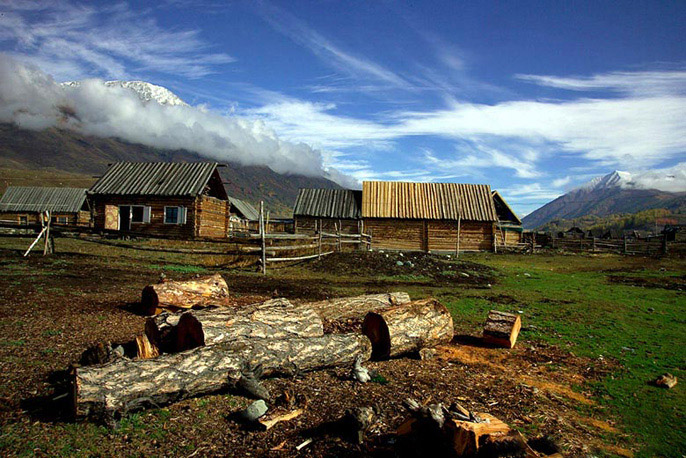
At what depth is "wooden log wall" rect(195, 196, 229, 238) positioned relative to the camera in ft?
92.4

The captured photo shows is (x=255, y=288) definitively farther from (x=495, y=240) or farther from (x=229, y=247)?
(x=495, y=240)

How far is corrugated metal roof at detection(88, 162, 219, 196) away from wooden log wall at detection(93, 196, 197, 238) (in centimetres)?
61

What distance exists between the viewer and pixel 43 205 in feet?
165

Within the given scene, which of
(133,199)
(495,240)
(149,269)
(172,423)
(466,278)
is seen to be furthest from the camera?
(495,240)

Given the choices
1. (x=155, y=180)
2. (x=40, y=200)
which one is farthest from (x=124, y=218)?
(x=40, y=200)

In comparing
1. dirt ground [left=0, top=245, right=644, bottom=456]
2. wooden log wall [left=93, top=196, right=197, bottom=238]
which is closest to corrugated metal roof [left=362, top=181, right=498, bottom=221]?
wooden log wall [left=93, top=196, right=197, bottom=238]

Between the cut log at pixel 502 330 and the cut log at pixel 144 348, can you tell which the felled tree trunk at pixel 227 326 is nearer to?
the cut log at pixel 144 348

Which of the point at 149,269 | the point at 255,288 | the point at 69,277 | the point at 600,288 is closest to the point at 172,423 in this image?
the point at 255,288

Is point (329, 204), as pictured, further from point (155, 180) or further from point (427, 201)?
point (155, 180)

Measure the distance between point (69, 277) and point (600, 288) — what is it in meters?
19.7

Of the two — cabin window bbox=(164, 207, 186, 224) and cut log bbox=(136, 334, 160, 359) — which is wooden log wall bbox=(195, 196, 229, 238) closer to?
cabin window bbox=(164, 207, 186, 224)

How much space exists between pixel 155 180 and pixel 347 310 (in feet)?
83.3

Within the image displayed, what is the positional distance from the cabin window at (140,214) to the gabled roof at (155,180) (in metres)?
1.13

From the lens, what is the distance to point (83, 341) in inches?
256
